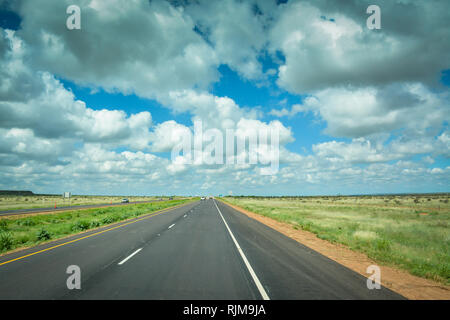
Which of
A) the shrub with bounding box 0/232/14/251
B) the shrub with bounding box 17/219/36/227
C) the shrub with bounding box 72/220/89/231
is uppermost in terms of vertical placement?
the shrub with bounding box 0/232/14/251

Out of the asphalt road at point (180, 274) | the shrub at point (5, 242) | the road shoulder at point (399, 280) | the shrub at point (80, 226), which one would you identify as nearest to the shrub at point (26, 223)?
the shrub at point (80, 226)

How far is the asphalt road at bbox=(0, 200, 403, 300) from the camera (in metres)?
5.00

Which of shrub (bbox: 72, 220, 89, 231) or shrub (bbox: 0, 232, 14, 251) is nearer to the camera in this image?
shrub (bbox: 0, 232, 14, 251)

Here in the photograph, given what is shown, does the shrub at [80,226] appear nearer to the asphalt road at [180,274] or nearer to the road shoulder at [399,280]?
the asphalt road at [180,274]

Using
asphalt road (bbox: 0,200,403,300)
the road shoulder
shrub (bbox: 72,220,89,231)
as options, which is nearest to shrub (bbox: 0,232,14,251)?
asphalt road (bbox: 0,200,403,300)

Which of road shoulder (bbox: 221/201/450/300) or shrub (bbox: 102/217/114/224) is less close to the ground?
road shoulder (bbox: 221/201/450/300)

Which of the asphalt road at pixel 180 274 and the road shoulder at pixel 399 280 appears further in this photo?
the road shoulder at pixel 399 280

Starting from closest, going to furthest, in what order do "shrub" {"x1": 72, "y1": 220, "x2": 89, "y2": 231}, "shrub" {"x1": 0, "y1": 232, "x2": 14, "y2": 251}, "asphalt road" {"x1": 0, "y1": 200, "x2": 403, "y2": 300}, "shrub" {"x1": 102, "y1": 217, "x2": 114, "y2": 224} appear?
"asphalt road" {"x1": 0, "y1": 200, "x2": 403, "y2": 300} < "shrub" {"x1": 0, "y1": 232, "x2": 14, "y2": 251} < "shrub" {"x1": 72, "y1": 220, "x2": 89, "y2": 231} < "shrub" {"x1": 102, "y1": 217, "x2": 114, "y2": 224}

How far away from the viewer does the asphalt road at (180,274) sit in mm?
4996

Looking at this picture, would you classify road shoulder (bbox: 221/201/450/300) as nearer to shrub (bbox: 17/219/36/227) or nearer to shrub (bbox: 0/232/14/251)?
shrub (bbox: 0/232/14/251)

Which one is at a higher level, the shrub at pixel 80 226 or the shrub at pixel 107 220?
the shrub at pixel 80 226

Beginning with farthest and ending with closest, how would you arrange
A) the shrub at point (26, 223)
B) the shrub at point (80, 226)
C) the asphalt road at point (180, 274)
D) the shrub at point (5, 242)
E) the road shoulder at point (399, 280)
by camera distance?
1. the shrub at point (26, 223)
2. the shrub at point (80, 226)
3. the shrub at point (5, 242)
4. the road shoulder at point (399, 280)
5. the asphalt road at point (180, 274)

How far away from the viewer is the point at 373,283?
5.96 m
